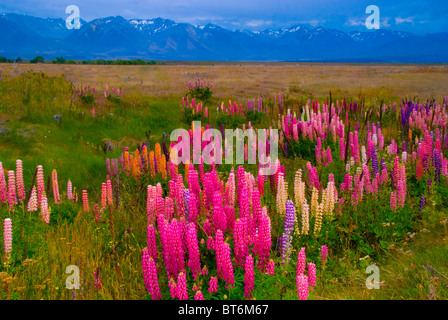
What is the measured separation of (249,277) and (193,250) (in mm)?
437

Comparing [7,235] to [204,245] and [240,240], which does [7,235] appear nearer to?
[204,245]

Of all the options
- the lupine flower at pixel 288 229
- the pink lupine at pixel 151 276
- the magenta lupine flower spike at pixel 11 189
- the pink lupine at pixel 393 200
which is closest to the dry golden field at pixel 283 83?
the pink lupine at pixel 393 200

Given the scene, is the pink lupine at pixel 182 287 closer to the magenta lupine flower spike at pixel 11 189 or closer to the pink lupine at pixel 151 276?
the pink lupine at pixel 151 276

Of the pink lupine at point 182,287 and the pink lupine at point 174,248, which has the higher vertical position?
the pink lupine at point 174,248

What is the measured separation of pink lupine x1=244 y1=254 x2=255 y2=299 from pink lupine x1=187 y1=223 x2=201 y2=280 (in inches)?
14.3

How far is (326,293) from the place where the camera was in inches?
126

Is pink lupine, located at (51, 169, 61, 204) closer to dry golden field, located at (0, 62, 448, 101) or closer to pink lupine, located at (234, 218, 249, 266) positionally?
pink lupine, located at (234, 218, 249, 266)

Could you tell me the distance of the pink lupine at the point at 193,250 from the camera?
2.72m

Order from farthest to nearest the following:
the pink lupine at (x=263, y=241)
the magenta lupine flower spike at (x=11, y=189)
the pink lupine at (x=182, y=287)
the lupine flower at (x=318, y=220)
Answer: the magenta lupine flower spike at (x=11, y=189), the lupine flower at (x=318, y=220), the pink lupine at (x=263, y=241), the pink lupine at (x=182, y=287)

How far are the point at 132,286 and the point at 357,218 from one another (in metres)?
2.67

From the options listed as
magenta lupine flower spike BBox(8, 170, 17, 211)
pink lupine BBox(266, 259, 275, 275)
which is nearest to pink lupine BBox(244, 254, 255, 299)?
pink lupine BBox(266, 259, 275, 275)

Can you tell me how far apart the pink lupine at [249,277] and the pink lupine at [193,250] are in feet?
1.19
